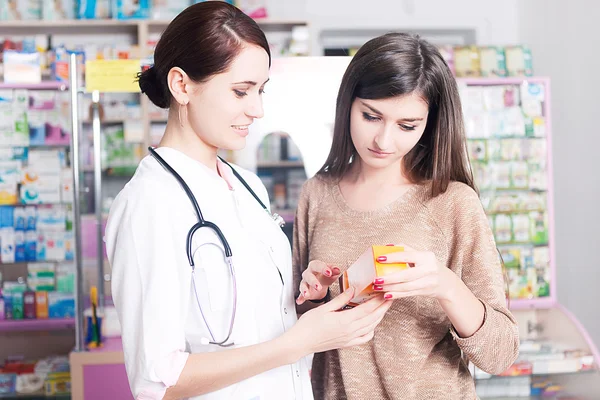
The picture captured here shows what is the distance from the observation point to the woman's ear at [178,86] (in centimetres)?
136

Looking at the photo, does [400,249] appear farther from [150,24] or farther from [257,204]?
[150,24]

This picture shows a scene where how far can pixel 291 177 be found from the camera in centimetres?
465

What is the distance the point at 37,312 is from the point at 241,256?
3.49m

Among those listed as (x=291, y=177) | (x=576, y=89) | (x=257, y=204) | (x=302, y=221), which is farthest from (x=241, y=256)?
(x=576, y=89)

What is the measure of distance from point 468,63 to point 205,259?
11.7ft

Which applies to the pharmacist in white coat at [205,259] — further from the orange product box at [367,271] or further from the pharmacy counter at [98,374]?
the pharmacy counter at [98,374]

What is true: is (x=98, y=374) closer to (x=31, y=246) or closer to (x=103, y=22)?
(x=31, y=246)

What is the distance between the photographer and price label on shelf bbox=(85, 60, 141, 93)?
264 cm

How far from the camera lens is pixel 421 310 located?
1.53 metres

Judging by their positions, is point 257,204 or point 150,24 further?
point 150,24

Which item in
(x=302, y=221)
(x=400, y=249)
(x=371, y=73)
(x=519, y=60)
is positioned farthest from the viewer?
(x=519, y=60)

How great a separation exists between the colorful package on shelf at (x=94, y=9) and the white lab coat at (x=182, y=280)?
409 centimetres

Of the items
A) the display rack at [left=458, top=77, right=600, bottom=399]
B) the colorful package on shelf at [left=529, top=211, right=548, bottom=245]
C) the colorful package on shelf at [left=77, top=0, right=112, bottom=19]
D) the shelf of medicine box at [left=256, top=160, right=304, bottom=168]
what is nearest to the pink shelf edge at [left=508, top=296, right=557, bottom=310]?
the display rack at [left=458, top=77, right=600, bottom=399]

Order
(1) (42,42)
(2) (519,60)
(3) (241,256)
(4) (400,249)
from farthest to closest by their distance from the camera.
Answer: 1. (1) (42,42)
2. (2) (519,60)
3. (3) (241,256)
4. (4) (400,249)
